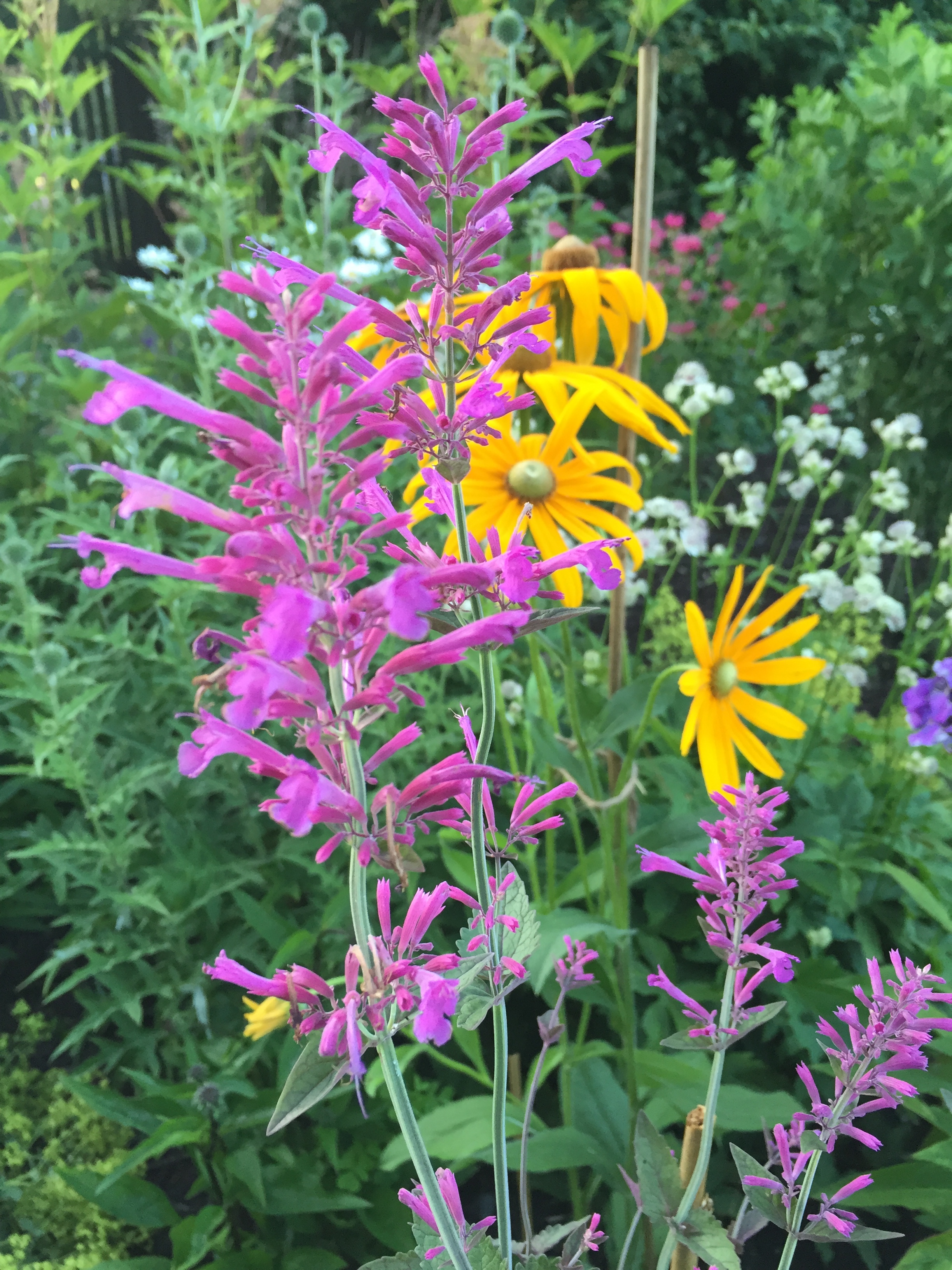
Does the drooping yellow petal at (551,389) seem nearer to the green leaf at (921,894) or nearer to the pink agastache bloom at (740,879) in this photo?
the pink agastache bloom at (740,879)

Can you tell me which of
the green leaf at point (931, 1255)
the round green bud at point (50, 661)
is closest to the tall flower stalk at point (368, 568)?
the green leaf at point (931, 1255)

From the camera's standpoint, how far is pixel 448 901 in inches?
60.4

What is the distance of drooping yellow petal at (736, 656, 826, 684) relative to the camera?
912 mm

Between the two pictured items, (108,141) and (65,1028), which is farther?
(108,141)

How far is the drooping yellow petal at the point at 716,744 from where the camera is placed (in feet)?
2.68

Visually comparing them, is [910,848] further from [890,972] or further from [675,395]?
[675,395]

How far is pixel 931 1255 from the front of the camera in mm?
815

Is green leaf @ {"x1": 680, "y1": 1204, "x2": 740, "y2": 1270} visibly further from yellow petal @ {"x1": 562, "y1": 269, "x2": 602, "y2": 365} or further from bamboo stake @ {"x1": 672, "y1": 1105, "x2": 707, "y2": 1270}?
yellow petal @ {"x1": 562, "y1": 269, "x2": 602, "y2": 365}

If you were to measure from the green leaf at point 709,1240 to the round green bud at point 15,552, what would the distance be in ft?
3.83

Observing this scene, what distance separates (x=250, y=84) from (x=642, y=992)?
9.92ft

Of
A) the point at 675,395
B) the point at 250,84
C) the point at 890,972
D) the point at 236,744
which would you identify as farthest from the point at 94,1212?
the point at 250,84

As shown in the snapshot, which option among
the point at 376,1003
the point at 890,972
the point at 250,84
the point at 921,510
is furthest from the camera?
the point at 250,84

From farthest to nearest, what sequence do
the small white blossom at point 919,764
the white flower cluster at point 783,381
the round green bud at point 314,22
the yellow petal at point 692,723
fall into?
the round green bud at point 314,22, the white flower cluster at point 783,381, the small white blossom at point 919,764, the yellow petal at point 692,723

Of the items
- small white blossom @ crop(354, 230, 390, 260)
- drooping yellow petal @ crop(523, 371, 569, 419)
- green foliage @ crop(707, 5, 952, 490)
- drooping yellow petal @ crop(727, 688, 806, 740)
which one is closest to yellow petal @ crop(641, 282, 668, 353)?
drooping yellow petal @ crop(523, 371, 569, 419)
